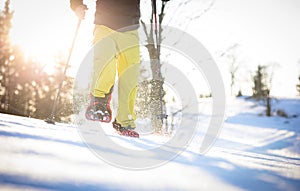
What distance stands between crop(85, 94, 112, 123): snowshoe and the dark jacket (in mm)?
707

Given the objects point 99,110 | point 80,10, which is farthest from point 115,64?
point 80,10

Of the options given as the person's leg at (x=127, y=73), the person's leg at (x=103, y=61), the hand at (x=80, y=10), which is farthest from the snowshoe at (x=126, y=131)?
the hand at (x=80, y=10)

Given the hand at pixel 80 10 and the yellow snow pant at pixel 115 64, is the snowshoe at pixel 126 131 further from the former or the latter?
the hand at pixel 80 10

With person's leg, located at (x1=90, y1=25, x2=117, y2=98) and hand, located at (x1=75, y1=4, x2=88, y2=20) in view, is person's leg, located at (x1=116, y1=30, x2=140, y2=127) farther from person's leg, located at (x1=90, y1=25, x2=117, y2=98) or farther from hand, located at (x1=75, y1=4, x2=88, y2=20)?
hand, located at (x1=75, y1=4, x2=88, y2=20)

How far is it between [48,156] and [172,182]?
0.44 meters

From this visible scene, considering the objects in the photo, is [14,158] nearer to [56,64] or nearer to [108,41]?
[108,41]

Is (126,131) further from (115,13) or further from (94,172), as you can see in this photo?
(94,172)

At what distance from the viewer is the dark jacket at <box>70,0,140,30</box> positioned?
2.10 metres

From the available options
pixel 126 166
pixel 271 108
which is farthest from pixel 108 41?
pixel 271 108

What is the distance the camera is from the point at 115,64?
84.0 inches

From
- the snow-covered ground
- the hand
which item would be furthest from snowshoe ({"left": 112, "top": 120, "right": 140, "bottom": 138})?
the hand

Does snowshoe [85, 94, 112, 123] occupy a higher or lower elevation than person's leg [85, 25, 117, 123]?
lower

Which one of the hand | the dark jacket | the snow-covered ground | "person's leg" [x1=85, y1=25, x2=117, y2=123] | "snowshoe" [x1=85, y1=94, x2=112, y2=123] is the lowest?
the snow-covered ground

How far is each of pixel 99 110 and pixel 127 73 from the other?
0.44 metres
